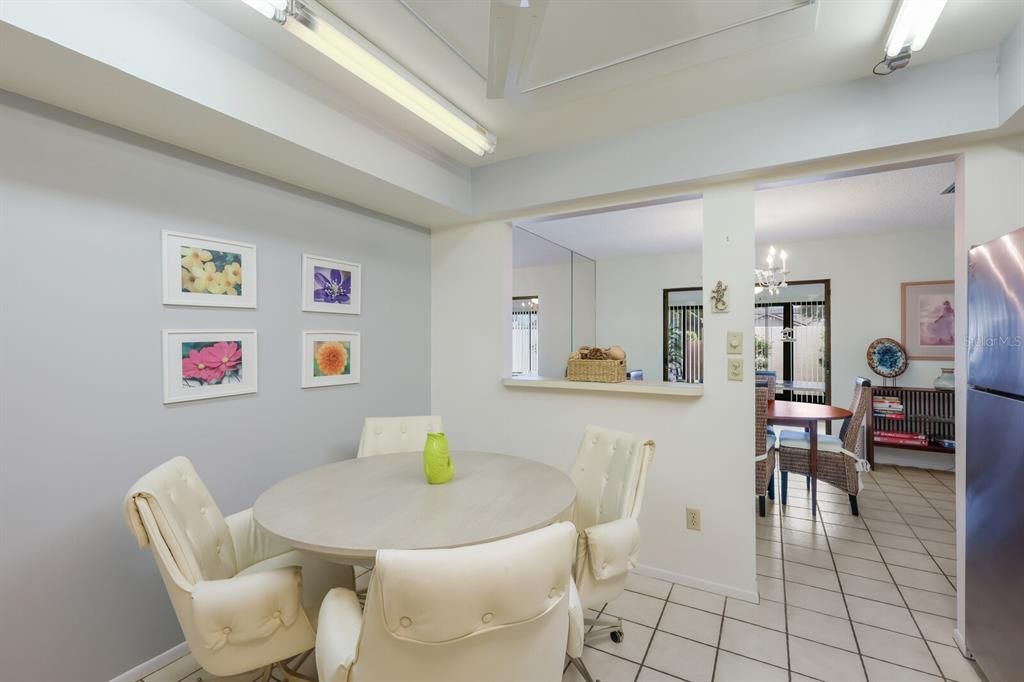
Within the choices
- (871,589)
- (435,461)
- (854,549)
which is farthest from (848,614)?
(435,461)

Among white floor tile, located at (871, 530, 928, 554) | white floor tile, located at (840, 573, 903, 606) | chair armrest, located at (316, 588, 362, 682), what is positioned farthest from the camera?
white floor tile, located at (871, 530, 928, 554)

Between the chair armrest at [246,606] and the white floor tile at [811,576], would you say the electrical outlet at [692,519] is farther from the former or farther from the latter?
the chair armrest at [246,606]

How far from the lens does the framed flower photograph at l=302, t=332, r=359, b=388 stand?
249cm

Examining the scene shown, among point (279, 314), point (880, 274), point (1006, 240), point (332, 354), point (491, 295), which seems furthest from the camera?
point (880, 274)

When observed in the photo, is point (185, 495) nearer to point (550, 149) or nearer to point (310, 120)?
point (310, 120)

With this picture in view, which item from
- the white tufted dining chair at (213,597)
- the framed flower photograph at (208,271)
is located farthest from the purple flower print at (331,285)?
the white tufted dining chair at (213,597)

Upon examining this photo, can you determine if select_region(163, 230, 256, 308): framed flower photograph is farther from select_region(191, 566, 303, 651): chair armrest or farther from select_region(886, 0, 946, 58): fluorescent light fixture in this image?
select_region(886, 0, 946, 58): fluorescent light fixture

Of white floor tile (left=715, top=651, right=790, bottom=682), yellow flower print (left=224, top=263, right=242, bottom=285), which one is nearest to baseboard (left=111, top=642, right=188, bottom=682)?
yellow flower print (left=224, top=263, right=242, bottom=285)

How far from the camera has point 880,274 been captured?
4.90m

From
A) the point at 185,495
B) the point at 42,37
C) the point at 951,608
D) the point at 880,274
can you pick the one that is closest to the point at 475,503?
the point at 185,495

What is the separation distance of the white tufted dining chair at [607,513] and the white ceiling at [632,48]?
5.04 feet

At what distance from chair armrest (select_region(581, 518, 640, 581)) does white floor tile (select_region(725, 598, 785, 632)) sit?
1000 mm

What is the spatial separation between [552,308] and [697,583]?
Answer: 3.53 meters

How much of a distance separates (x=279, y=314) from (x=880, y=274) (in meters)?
5.87
